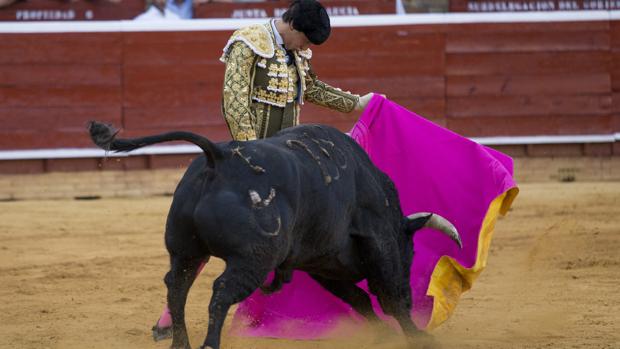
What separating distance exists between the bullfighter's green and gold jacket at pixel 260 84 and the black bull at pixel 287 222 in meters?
0.20

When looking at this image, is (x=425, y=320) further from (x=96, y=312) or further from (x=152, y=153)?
(x=152, y=153)

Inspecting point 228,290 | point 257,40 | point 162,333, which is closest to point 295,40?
point 257,40

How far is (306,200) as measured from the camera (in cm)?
331

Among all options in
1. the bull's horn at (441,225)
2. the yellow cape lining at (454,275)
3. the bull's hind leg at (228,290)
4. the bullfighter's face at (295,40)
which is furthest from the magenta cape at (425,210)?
the bull's hind leg at (228,290)

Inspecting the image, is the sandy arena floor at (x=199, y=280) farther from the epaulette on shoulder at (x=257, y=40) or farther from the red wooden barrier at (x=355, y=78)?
the epaulette on shoulder at (x=257, y=40)

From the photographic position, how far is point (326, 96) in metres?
4.16

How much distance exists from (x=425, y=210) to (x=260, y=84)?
95 cm

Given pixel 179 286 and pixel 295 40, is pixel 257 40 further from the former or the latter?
pixel 179 286

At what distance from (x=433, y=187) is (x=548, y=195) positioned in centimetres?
380

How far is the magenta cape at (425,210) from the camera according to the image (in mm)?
4156

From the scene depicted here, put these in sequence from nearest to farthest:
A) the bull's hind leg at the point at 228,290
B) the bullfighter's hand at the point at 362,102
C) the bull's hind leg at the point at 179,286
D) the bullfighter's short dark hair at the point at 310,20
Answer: the bull's hind leg at the point at 228,290 < the bull's hind leg at the point at 179,286 < the bullfighter's short dark hair at the point at 310,20 < the bullfighter's hand at the point at 362,102

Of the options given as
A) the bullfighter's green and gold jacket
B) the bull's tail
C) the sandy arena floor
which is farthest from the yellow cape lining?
the bull's tail

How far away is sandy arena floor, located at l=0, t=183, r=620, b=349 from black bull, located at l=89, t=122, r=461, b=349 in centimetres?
36

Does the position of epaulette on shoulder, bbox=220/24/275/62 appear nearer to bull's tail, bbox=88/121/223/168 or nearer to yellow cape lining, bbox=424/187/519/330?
bull's tail, bbox=88/121/223/168
